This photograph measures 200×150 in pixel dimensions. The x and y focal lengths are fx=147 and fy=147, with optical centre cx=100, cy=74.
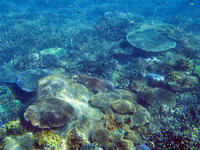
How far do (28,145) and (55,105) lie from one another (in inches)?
41.7

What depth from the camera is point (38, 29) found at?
13.6 metres

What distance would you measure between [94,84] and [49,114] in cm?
252

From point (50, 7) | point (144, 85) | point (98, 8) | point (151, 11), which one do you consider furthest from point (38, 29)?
point (151, 11)

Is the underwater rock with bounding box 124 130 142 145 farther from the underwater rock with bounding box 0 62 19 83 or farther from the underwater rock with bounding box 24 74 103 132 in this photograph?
the underwater rock with bounding box 0 62 19 83

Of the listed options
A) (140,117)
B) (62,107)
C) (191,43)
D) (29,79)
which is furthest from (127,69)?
(191,43)

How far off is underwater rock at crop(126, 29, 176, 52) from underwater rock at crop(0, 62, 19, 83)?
681 cm

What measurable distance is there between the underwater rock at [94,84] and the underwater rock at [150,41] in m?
4.17

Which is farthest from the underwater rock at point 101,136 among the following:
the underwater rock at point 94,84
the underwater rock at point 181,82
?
the underwater rock at point 181,82

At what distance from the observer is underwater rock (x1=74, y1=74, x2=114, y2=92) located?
573 cm

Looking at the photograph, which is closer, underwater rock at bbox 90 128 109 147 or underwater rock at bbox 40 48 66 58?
underwater rock at bbox 90 128 109 147

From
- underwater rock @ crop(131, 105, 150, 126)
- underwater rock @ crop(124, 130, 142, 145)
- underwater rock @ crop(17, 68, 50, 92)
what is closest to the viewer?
underwater rock @ crop(124, 130, 142, 145)

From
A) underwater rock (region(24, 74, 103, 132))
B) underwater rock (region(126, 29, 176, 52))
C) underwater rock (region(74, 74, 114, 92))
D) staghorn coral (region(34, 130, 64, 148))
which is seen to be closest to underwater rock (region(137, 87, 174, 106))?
underwater rock (region(74, 74, 114, 92))

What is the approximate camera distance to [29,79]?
19.8ft

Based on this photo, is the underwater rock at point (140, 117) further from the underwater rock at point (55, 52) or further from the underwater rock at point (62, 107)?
the underwater rock at point (55, 52)
